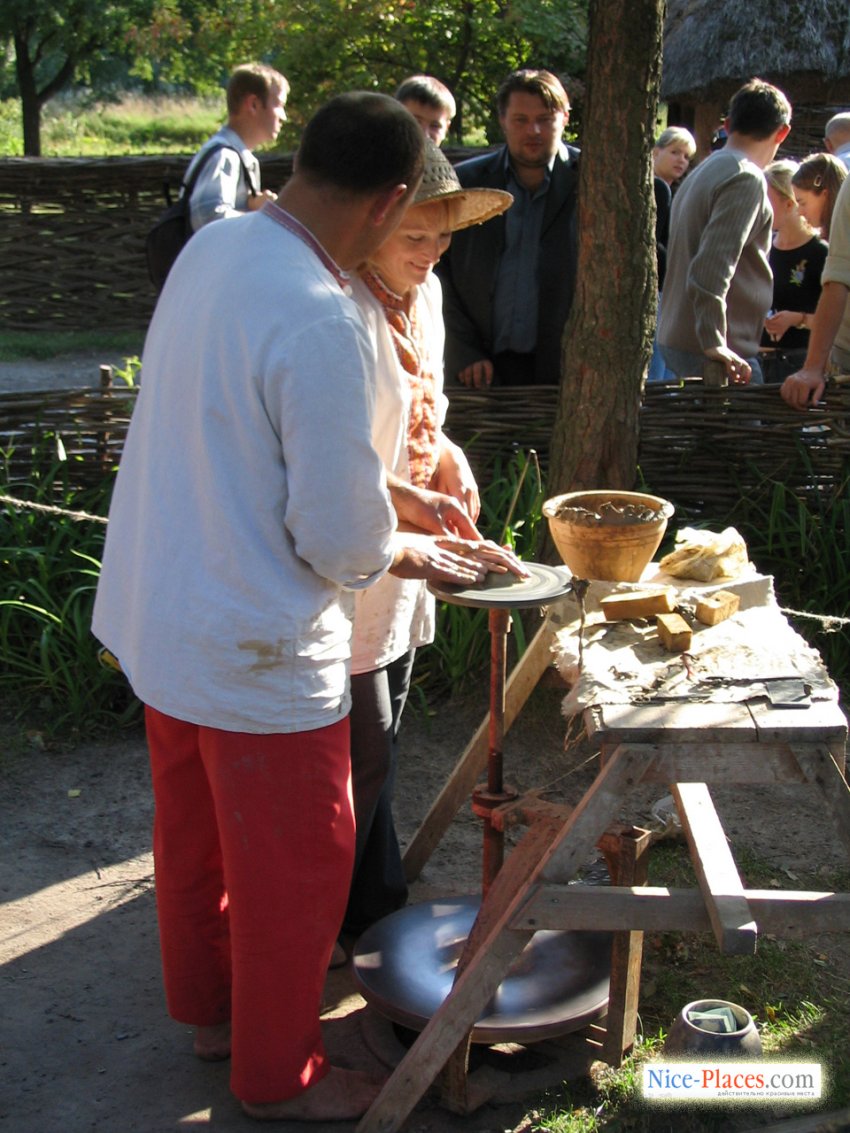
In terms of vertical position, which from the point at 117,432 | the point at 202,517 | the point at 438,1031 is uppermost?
the point at 202,517

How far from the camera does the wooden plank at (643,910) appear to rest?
2.40 metres

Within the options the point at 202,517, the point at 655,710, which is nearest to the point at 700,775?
the point at 655,710

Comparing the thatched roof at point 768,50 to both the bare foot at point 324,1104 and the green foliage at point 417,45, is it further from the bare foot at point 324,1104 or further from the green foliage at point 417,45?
the bare foot at point 324,1104

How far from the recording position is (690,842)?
250 centimetres

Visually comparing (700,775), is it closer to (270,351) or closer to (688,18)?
(270,351)

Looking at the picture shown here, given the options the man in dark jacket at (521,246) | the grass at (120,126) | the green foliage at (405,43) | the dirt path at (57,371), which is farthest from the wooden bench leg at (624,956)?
the grass at (120,126)

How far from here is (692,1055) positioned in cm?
268

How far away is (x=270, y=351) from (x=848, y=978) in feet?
7.48

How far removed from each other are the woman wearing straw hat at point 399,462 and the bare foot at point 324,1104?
0.67 metres

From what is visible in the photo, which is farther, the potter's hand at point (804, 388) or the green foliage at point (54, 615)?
the potter's hand at point (804, 388)

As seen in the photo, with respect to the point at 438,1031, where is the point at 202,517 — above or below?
above

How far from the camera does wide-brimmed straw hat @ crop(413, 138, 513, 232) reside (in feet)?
8.78

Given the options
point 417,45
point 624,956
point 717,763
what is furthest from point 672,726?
point 417,45

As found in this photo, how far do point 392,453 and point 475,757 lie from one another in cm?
94
